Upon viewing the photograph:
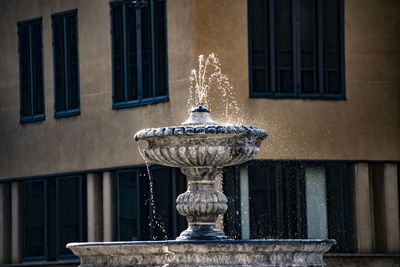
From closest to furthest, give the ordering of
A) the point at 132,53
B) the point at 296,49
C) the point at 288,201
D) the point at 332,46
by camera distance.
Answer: the point at 288,201 → the point at 296,49 → the point at 332,46 → the point at 132,53

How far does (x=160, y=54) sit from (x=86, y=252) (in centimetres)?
1456

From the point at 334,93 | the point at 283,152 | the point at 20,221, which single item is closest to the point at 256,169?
the point at 283,152

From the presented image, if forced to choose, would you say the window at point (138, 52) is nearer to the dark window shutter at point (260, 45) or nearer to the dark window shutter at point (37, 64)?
the dark window shutter at point (260, 45)

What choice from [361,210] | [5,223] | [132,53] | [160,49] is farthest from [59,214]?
[361,210]

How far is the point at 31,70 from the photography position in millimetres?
33281

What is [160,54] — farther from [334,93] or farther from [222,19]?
[334,93]

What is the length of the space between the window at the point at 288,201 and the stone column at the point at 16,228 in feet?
24.4

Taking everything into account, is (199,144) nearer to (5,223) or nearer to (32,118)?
(32,118)

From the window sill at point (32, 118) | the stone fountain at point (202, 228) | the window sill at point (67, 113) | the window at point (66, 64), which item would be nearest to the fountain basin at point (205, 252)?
the stone fountain at point (202, 228)

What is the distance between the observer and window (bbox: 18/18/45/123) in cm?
3319

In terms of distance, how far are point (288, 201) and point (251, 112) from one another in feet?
7.32

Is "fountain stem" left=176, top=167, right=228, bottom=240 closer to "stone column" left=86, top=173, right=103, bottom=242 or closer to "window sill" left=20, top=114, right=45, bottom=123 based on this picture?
"stone column" left=86, top=173, right=103, bottom=242

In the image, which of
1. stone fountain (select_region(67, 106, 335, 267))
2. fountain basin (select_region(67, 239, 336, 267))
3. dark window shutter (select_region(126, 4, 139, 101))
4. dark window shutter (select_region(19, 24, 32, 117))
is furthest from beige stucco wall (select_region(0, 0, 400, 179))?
fountain basin (select_region(67, 239, 336, 267))

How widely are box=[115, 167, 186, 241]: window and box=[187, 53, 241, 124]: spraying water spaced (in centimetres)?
188
